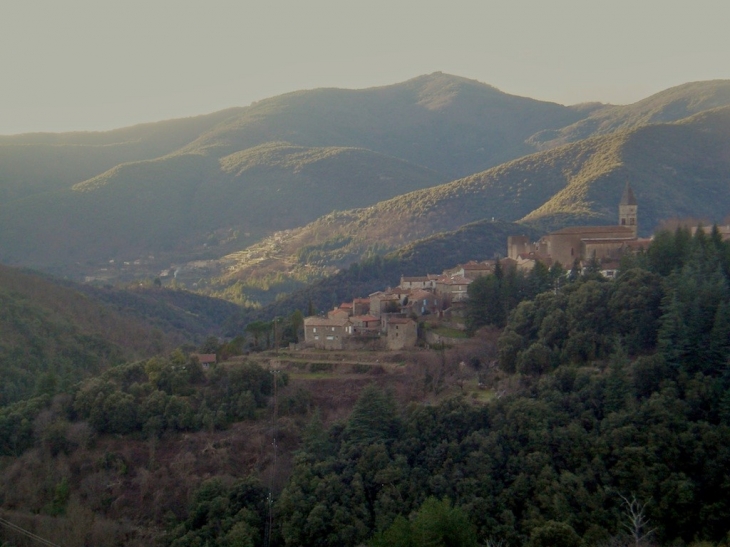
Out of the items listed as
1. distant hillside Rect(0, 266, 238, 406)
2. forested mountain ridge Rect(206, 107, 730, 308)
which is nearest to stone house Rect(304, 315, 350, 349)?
distant hillside Rect(0, 266, 238, 406)

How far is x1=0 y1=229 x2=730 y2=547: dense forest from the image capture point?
82.9 ft

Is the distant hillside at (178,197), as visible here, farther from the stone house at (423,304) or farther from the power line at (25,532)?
the power line at (25,532)

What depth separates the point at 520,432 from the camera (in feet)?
94.3

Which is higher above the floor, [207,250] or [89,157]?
[89,157]

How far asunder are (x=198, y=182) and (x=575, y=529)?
14466cm

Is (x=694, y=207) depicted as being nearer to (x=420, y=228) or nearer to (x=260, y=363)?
(x=420, y=228)

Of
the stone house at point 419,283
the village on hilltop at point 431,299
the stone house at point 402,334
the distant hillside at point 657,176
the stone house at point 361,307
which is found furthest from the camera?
the distant hillside at point 657,176

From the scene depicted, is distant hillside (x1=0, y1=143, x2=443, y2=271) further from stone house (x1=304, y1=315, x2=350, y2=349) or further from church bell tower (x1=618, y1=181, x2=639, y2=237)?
stone house (x1=304, y1=315, x2=350, y2=349)

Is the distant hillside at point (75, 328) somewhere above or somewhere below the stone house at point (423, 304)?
below

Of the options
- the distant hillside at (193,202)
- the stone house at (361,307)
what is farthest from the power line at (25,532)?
the distant hillside at (193,202)

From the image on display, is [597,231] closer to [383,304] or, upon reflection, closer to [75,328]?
[383,304]

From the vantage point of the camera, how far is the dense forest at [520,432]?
25281 mm

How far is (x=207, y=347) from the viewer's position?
41.3 meters

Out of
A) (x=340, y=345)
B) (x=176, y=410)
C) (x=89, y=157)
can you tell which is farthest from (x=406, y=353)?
(x=89, y=157)
